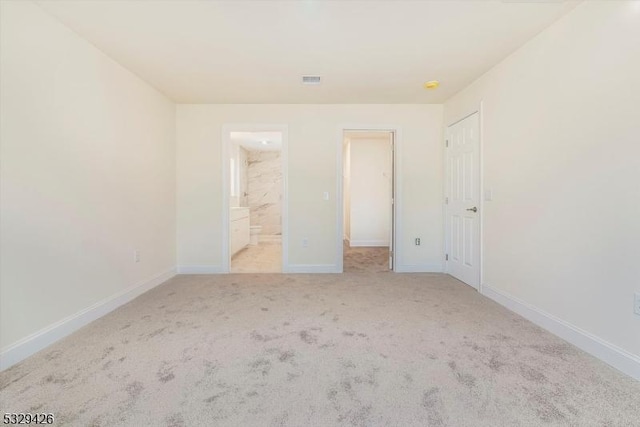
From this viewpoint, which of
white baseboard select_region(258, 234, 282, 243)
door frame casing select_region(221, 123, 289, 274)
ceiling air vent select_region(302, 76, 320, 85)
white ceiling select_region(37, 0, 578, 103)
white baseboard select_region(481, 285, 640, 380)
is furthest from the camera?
white baseboard select_region(258, 234, 282, 243)

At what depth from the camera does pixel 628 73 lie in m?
1.71

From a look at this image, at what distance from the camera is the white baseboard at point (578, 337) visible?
1688 millimetres

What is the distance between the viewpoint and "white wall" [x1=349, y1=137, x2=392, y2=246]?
6.48 meters

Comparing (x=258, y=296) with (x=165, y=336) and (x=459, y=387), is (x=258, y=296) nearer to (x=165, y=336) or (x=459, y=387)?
(x=165, y=336)

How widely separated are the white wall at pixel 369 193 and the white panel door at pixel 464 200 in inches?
103

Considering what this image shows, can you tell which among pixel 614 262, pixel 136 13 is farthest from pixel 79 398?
pixel 614 262

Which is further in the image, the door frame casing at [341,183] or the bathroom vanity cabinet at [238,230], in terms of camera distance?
the bathroom vanity cabinet at [238,230]

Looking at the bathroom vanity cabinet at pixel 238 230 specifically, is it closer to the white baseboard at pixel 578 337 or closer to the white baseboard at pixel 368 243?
the white baseboard at pixel 368 243

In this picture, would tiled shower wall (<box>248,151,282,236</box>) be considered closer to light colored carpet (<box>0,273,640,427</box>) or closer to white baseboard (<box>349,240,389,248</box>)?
white baseboard (<box>349,240,389,248</box>)

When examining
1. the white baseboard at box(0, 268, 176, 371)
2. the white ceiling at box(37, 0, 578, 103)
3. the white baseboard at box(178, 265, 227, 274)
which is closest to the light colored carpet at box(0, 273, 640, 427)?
the white baseboard at box(0, 268, 176, 371)

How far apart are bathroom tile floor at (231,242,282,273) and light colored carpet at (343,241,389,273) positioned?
1.18m

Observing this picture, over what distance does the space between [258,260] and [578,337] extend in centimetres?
425

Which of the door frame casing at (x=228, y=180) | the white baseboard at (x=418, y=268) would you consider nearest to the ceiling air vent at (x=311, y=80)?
the door frame casing at (x=228, y=180)

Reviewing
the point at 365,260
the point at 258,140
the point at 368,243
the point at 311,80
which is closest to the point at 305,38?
the point at 311,80
